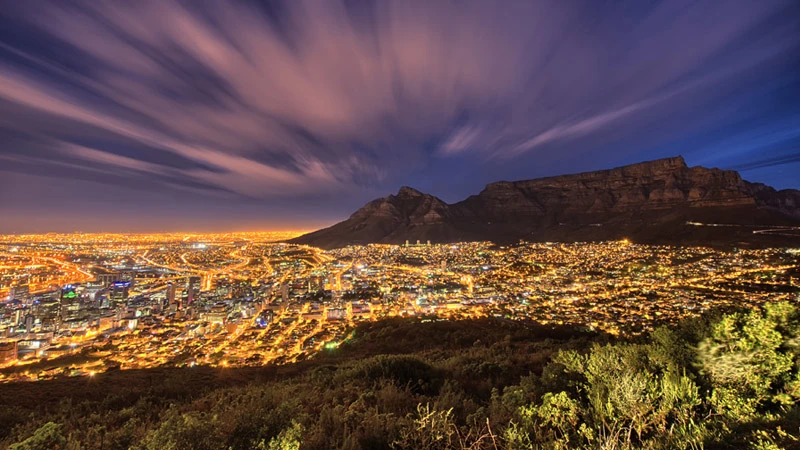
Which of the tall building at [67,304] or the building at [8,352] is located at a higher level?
the tall building at [67,304]

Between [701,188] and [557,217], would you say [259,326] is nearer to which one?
[557,217]

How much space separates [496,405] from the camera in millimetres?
5188

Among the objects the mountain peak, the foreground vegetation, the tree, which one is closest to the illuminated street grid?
the foreground vegetation

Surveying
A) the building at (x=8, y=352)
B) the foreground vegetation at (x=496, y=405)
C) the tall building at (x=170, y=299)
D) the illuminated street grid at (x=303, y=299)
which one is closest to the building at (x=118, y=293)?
the illuminated street grid at (x=303, y=299)

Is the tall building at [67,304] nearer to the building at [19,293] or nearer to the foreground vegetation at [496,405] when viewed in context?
the building at [19,293]

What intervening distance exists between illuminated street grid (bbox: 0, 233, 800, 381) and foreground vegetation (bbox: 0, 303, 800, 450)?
6.64 metres

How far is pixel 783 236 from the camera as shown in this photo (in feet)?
149

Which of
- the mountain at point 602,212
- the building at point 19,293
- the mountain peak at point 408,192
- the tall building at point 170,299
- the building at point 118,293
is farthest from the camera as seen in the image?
the mountain peak at point 408,192

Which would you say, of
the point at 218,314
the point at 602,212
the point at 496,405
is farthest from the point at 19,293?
the point at 602,212

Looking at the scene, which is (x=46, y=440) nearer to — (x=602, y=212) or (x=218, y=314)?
(x=218, y=314)

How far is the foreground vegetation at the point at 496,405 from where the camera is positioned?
11.7 feet

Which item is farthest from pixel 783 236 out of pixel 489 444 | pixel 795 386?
pixel 489 444

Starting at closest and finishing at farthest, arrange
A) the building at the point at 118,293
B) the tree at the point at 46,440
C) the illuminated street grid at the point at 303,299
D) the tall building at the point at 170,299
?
1. the tree at the point at 46,440
2. the illuminated street grid at the point at 303,299
3. the tall building at the point at 170,299
4. the building at the point at 118,293

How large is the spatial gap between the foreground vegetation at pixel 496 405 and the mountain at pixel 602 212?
→ 5808 cm
